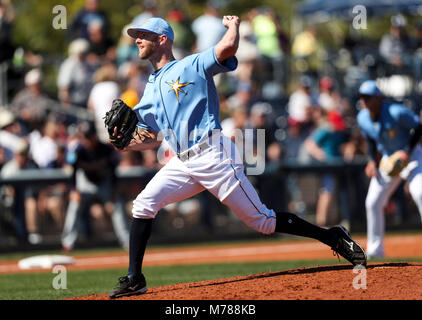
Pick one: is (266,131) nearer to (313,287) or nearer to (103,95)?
(103,95)

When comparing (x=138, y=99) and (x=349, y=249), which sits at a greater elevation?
(x=138, y=99)

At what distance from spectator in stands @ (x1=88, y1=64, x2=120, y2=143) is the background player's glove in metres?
7.39

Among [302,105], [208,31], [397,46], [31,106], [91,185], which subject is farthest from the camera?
[397,46]

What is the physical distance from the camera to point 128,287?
21.4 feet

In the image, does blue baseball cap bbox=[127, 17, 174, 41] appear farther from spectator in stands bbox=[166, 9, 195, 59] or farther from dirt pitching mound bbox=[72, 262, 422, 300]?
spectator in stands bbox=[166, 9, 195, 59]

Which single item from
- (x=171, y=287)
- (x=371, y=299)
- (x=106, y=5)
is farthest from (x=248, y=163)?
(x=106, y=5)

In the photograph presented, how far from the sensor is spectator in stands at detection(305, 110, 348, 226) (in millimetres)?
14926

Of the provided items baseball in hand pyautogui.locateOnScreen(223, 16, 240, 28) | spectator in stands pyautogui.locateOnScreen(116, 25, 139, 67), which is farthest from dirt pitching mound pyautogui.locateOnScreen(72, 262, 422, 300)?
spectator in stands pyautogui.locateOnScreen(116, 25, 139, 67)

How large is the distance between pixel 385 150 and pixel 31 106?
26.3 ft

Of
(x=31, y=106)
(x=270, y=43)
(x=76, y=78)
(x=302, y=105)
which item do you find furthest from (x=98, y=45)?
(x=302, y=105)

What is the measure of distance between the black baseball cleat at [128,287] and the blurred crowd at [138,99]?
7.06m

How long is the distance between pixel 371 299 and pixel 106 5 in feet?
82.9
